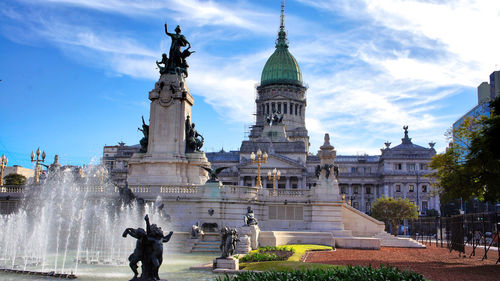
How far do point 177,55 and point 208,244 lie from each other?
723 inches

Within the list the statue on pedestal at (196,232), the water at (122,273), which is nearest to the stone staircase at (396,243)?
the statue on pedestal at (196,232)

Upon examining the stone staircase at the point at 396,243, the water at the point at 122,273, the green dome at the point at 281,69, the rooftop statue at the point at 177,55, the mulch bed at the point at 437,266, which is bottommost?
the water at the point at 122,273

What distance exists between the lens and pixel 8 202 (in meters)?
38.5

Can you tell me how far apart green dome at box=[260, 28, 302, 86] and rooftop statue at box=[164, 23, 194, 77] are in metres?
94.3

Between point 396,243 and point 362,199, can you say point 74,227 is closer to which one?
point 396,243

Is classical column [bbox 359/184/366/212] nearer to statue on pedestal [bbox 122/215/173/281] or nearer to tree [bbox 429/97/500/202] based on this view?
tree [bbox 429/97/500/202]

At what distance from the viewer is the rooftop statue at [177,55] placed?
42.4 meters

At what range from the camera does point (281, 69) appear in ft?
453

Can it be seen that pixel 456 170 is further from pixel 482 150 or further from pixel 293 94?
pixel 293 94

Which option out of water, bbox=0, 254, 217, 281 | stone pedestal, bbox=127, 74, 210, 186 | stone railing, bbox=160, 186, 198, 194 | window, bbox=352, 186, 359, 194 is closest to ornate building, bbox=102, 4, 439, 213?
window, bbox=352, 186, 359, 194

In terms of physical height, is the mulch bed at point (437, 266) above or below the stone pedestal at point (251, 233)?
below

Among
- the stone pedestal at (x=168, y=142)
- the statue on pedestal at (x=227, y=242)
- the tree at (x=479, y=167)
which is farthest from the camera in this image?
the stone pedestal at (x=168, y=142)

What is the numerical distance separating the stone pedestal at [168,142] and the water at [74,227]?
466cm

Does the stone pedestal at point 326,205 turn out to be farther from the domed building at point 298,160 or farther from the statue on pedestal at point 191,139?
the domed building at point 298,160
